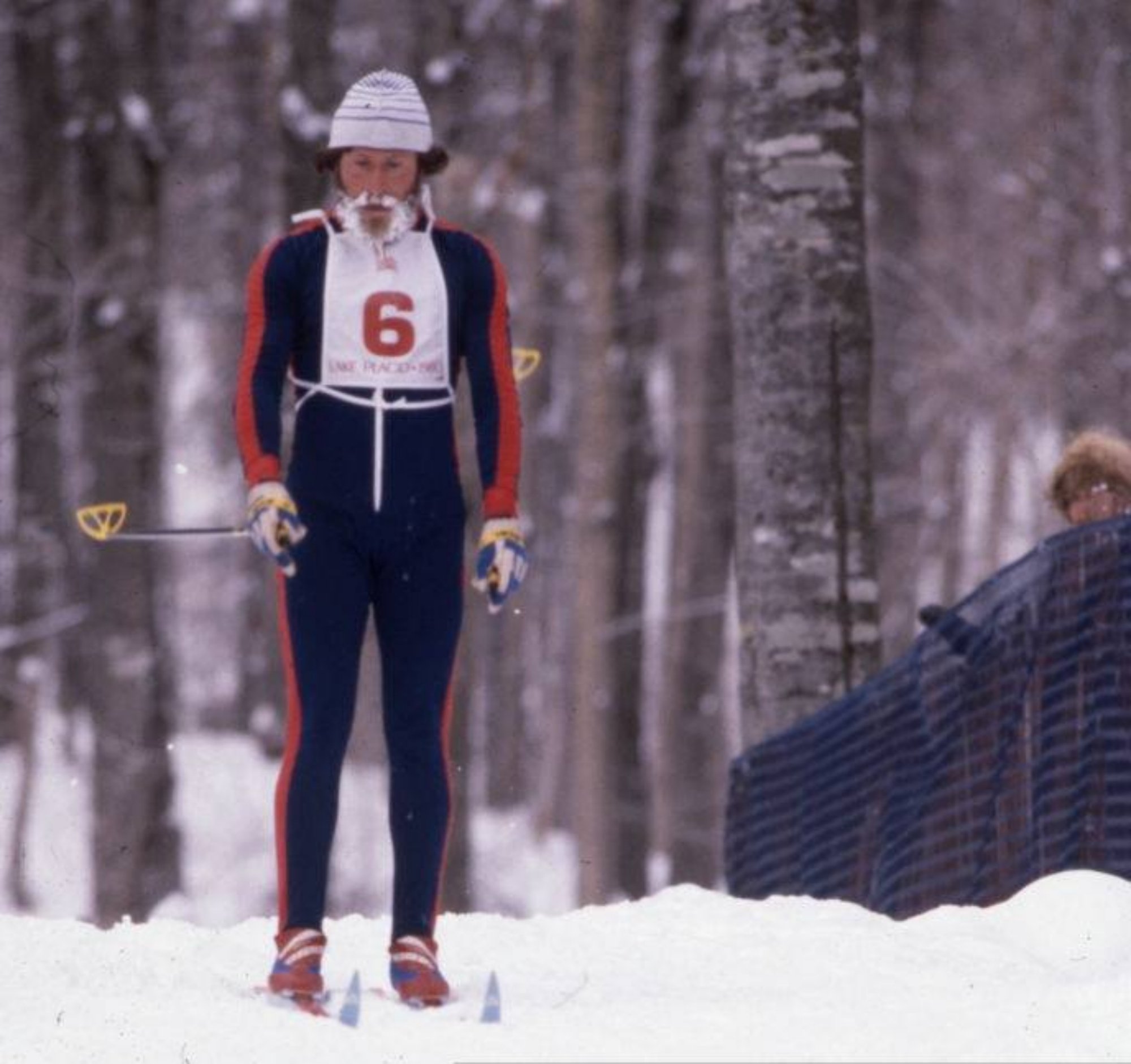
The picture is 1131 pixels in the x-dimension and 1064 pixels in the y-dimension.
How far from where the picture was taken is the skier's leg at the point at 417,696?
633cm

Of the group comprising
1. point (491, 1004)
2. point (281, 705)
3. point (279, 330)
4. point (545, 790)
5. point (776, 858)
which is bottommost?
point (545, 790)

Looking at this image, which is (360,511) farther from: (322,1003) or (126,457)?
(126,457)

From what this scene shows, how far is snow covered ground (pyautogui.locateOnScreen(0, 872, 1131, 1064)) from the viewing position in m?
5.22

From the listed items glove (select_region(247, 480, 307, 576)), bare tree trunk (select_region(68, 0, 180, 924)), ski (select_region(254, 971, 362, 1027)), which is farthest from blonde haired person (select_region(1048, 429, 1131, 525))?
bare tree trunk (select_region(68, 0, 180, 924))

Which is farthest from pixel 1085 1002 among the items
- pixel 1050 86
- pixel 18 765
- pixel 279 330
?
pixel 18 765

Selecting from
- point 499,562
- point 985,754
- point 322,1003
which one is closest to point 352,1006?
point 322,1003

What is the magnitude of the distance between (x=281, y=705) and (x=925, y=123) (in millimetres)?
8464

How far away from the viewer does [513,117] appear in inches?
1024

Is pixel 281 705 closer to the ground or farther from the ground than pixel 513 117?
closer to the ground

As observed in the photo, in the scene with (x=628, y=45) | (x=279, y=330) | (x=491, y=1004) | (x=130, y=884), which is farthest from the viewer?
(x=628, y=45)

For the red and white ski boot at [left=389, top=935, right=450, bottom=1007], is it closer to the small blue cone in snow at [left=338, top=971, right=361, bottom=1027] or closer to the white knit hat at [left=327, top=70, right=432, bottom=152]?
the small blue cone in snow at [left=338, top=971, right=361, bottom=1027]

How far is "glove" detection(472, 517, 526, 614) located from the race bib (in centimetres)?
40

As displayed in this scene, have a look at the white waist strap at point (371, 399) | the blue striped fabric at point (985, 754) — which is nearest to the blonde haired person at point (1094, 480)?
the blue striped fabric at point (985, 754)

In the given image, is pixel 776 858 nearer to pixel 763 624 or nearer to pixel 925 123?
pixel 763 624
